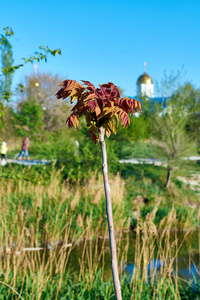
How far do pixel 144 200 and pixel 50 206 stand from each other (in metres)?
4.06

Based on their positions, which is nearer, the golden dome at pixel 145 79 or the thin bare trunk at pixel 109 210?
the thin bare trunk at pixel 109 210

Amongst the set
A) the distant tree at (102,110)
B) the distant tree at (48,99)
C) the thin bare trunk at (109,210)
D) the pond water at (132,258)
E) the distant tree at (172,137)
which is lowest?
the pond water at (132,258)

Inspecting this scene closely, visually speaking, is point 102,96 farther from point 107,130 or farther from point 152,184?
point 152,184

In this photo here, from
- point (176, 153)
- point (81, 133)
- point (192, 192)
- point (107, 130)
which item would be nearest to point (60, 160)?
point (81, 133)

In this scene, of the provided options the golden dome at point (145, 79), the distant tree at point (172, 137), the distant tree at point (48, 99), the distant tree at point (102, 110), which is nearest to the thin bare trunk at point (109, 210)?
the distant tree at point (102, 110)

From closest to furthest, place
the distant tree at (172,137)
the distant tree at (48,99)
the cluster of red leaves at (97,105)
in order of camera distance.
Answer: the cluster of red leaves at (97,105) → the distant tree at (172,137) → the distant tree at (48,99)

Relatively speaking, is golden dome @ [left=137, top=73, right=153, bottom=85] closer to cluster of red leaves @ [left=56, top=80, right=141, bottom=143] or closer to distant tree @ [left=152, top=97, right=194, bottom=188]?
distant tree @ [left=152, top=97, right=194, bottom=188]

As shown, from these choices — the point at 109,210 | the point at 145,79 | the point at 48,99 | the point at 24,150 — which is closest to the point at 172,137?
the point at 109,210

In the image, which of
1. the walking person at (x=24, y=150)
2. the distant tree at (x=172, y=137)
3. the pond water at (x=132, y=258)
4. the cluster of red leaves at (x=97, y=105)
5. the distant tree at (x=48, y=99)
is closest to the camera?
the cluster of red leaves at (x=97, y=105)

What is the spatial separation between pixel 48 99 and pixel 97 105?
27516 millimetres

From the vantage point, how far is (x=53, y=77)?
2902 centimetres

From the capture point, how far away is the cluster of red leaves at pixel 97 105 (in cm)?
125

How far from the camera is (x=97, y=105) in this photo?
123 cm

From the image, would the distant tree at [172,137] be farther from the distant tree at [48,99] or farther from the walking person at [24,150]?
the distant tree at [48,99]
